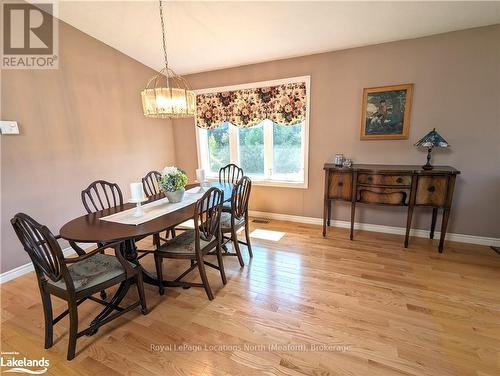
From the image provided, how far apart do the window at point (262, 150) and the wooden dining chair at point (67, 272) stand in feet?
8.11

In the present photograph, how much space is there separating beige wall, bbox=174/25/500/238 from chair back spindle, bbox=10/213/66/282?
Answer: 2.97 meters

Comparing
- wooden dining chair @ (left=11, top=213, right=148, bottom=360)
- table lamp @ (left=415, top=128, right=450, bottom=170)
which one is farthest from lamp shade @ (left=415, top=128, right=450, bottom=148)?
wooden dining chair @ (left=11, top=213, right=148, bottom=360)

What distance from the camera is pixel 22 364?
4.93 feet

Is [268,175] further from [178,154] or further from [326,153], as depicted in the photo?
[178,154]

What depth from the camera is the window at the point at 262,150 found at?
11.6 feet

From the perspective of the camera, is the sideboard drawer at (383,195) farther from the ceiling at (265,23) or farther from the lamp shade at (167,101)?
the lamp shade at (167,101)

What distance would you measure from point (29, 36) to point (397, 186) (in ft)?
13.8

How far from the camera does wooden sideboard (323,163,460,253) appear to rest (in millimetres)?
2533

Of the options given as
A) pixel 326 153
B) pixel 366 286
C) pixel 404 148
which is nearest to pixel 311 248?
pixel 366 286

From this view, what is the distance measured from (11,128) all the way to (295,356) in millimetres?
3181

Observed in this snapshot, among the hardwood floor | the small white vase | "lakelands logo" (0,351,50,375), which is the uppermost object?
the small white vase

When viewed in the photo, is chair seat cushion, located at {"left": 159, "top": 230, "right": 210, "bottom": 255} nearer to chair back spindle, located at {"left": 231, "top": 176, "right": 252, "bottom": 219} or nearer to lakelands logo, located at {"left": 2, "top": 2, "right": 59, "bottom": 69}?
chair back spindle, located at {"left": 231, "top": 176, "right": 252, "bottom": 219}

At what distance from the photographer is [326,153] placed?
10.9 ft

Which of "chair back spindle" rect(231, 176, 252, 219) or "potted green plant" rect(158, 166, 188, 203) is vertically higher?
"potted green plant" rect(158, 166, 188, 203)
